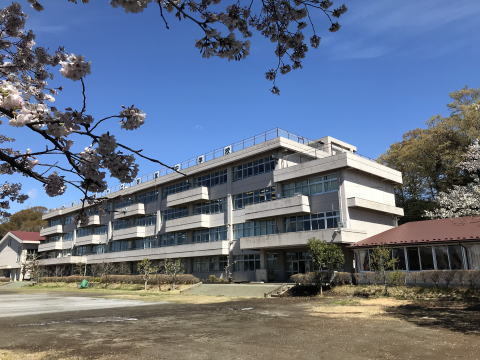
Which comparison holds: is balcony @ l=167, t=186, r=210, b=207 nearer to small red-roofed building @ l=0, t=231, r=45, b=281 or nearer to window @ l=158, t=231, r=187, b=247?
window @ l=158, t=231, r=187, b=247

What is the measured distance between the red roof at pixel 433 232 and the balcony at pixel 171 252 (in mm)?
16924

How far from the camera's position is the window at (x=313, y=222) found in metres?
34.7

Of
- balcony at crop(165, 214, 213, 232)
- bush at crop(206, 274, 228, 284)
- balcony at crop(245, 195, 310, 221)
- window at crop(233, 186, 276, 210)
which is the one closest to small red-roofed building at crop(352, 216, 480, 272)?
balcony at crop(245, 195, 310, 221)

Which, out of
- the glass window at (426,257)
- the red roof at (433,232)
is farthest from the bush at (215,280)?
the glass window at (426,257)

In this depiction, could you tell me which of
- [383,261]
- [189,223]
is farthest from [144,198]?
[383,261]

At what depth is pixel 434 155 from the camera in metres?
43.4

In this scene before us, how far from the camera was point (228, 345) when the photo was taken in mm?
10750

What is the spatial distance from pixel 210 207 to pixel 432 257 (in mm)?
26595

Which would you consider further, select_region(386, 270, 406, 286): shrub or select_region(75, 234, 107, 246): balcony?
select_region(75, 234, 107, 246): balcony

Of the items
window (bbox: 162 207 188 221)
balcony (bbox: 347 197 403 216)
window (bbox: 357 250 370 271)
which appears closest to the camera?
window (bbox: 357 250 370 271)

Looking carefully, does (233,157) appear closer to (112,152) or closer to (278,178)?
(278,178)

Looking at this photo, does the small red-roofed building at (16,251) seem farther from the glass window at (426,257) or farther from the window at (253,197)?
the glass window at (426,257)

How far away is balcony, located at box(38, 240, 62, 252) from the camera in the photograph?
77.4m

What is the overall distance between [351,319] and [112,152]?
14095mm
